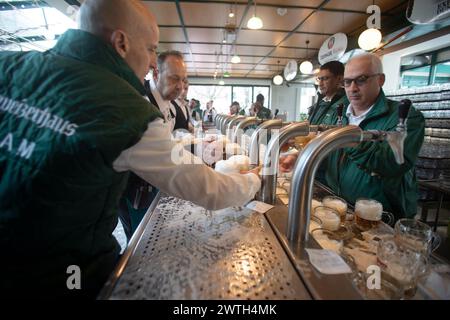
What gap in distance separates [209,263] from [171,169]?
33 cm

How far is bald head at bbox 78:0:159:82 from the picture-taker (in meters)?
0.85

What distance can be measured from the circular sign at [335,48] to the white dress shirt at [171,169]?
17.2ft

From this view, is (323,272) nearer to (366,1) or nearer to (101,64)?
(101,64)

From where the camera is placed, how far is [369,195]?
5.19ft

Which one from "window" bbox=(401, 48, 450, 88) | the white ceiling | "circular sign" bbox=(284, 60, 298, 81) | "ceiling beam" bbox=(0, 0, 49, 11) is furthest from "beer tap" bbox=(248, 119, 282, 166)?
"circular sign" bbox=(284, 60, 298, 81)

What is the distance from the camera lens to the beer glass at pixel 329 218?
0.94 metres

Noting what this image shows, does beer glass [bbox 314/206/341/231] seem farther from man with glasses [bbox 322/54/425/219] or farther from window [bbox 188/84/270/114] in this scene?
window [bbox 188/84/270/114]

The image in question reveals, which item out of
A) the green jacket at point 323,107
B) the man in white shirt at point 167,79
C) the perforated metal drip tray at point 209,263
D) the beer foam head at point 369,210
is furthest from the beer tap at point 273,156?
the green jacket at point 323,107

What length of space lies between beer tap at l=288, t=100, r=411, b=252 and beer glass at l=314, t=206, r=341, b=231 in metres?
0.17

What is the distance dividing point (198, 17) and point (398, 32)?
13.9ft

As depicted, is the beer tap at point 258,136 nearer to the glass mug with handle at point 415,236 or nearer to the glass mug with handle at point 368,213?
the glass mug with handle at point 368,213

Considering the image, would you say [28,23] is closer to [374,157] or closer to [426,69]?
[374,157]

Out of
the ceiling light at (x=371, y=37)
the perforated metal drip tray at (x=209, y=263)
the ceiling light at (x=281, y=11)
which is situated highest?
the ceiling light at (x=281, y=11)

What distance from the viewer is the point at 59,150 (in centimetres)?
61
